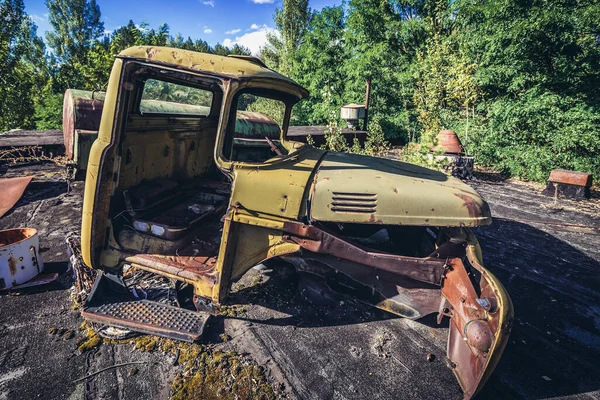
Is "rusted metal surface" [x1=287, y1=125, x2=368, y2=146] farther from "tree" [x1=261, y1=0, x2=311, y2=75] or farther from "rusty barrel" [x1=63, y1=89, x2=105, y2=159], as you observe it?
"tree" [x1=261, y1=0, x2=311, y2=75]

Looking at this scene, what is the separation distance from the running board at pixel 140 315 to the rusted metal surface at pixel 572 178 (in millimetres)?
8523

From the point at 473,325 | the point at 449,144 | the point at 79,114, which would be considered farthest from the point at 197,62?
the point at 449,144

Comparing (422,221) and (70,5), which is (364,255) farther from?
(70,5)

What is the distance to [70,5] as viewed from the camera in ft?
95.3

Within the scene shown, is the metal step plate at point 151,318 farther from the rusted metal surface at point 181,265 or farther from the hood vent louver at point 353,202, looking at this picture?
the hood vent louver at point 353,202

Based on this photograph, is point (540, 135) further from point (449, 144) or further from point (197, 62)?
point (197, 62)

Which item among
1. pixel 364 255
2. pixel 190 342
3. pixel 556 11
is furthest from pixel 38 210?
pixel 556 11

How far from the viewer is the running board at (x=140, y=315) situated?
8.45 feet

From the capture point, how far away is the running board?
2.57 meters

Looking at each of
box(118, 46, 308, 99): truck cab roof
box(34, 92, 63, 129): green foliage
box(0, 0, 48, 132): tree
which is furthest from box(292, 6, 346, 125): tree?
box(118, 46, 308, 99): truck cab roof

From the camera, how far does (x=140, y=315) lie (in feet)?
8.94

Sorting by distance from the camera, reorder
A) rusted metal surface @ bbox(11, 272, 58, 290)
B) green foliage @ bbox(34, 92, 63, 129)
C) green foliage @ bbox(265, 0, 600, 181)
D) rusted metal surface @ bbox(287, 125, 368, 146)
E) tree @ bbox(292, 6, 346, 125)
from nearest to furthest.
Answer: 1. rusted metal surface @ bbox(11, 272, 58, 290)
2. green foliage @ bbox(265, 0, 600, 181)
3. rusted metal surface @ bbox(287, 125, 368, 146)
4. green foliage @ bbox(34, 92, 63, 129)
5. tree @ bbox(292, 6, 346, 125)

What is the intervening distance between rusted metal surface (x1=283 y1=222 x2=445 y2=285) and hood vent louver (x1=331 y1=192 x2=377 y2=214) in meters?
0.24

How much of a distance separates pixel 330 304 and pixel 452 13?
1541 centimetres
